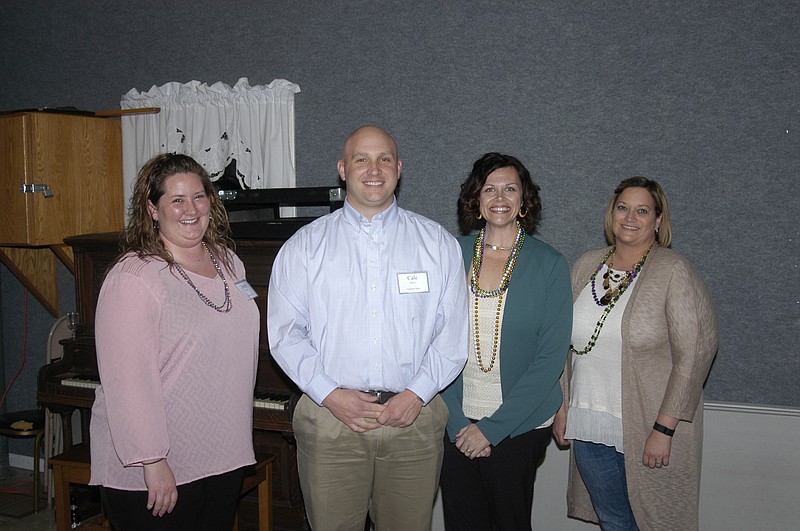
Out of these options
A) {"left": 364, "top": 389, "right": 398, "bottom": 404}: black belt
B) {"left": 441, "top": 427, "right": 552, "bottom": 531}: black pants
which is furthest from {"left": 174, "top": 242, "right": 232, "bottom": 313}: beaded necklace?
{"left": 441, "top": 427, "right": 552, "bottom": 531}: black pants

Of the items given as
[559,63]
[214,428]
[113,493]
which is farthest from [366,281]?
[559,63]

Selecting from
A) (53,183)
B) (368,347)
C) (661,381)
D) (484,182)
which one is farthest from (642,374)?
(53,183)

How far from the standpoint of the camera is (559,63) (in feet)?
9.80

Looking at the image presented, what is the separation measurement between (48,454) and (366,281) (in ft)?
9.30

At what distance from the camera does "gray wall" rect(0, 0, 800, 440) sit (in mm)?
2752

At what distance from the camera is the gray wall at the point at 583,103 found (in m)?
2.75

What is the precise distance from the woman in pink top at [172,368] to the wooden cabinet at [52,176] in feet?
6.41

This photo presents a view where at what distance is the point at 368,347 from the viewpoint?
6.39 feet

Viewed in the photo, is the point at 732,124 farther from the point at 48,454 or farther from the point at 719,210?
the point at 48,454

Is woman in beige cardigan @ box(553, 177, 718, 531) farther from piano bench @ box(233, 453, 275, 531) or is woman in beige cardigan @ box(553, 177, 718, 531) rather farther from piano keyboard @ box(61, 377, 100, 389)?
piano keyboard @ box(61, 377, 100, 389)

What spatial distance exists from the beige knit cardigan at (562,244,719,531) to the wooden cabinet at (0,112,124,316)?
124 inches

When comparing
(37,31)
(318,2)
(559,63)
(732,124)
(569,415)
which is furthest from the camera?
(37,31)

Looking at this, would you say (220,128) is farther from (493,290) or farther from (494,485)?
(494,485)

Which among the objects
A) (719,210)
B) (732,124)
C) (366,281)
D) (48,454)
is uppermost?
(732,124)
